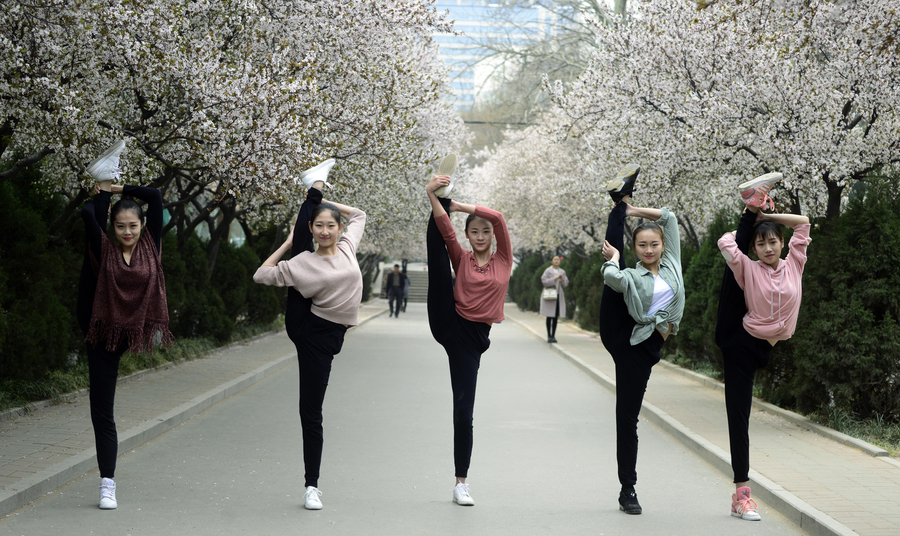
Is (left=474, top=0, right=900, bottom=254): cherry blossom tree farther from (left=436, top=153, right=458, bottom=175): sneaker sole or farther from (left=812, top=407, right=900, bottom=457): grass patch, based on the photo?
(left=436, top=153, right=458, bottom=175): sneaker sole

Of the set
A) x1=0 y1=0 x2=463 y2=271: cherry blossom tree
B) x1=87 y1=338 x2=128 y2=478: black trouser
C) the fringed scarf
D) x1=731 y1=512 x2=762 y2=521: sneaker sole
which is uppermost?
x1=0 y1=0 x2=463 y2=271: cherry blossom tree

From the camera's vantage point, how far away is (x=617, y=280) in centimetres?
546

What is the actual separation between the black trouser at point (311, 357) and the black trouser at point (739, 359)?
7.96 ft

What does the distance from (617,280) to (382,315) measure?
3328cm

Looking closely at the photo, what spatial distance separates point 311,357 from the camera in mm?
5660

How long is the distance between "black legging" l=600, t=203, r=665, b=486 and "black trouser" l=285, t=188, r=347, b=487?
170 centimetres

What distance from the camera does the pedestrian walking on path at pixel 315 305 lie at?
18.6 feet

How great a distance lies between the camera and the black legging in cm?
565

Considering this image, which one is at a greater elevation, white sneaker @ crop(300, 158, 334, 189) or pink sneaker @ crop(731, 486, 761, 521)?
white sneaker @ crop(300, 158, 334, 189)

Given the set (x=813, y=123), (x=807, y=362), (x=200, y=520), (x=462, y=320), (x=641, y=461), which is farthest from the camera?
(x=813, y=123)

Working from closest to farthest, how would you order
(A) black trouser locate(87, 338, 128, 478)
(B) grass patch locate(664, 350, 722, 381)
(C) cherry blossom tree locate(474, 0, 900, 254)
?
1. (A) black trouser locate(87, 338, 128, 478)
2. (C) cherry blossom tree locate(474, 0, 900, 254)
3. (B) grass patch locate(664, 350, 722, 381)

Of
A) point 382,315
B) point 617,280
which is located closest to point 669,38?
point 617,280

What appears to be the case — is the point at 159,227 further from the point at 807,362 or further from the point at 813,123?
the point at 813,123

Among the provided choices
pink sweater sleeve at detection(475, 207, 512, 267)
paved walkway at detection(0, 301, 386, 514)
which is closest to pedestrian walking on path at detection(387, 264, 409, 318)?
paved walkway at detection(0, 301, 386, 514)
